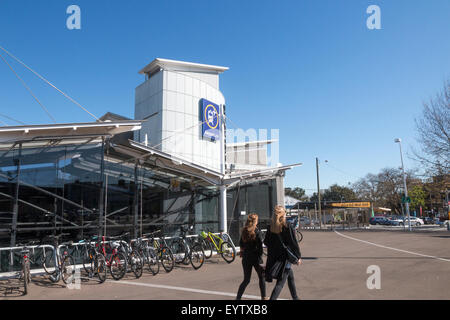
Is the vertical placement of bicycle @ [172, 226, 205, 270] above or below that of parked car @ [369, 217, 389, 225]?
above

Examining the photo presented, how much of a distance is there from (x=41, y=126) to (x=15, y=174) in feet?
5.35

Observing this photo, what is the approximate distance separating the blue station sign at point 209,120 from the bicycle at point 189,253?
10.6 m

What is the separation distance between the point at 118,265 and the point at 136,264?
17.7 inches

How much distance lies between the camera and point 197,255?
399 inches

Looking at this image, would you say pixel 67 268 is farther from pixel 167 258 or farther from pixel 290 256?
pixel 290 256

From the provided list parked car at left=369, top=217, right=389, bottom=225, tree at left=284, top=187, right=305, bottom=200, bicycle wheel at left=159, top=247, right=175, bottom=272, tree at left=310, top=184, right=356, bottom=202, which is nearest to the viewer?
bicycle wheel at left=159, top=247, right=175, bottom=272

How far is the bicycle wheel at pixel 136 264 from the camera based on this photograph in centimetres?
852

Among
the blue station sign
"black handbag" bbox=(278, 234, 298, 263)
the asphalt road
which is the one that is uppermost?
the blue station sign

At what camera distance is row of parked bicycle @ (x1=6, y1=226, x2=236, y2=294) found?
26.7 ft

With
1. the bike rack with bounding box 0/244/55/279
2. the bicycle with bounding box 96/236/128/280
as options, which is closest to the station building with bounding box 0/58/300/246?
the bike rack with bounding box 0/244/55/279

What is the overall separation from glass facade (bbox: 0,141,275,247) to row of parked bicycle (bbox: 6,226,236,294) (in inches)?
25.0

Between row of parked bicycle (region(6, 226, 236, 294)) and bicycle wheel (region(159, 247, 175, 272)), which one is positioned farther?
bicycle wheel (region(159, 247, 175, 272))

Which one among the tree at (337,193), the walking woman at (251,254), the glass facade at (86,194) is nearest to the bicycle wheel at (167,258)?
the glass facade at (86,194)

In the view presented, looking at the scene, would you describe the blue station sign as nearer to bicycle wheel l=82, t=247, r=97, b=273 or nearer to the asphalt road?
the asphalt road
